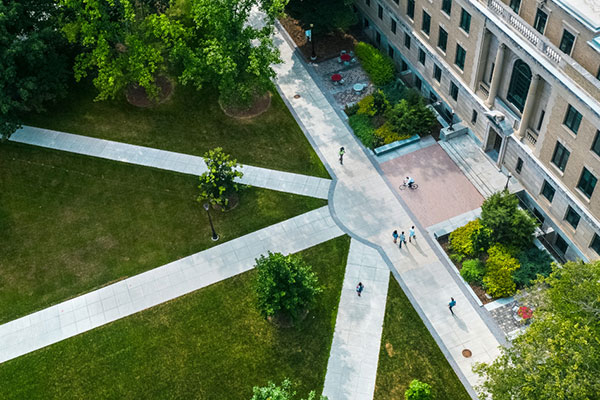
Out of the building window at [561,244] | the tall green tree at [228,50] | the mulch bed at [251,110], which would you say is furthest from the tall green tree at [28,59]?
the building window at [561,244]

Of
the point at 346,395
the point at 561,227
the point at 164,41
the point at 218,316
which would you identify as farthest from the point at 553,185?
the point at 164,41

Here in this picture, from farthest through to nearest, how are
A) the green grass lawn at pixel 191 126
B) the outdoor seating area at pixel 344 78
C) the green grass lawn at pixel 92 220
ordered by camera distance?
the outdoor seating area at pixel 344 78, the green grass lawn at pixel 191 126, the green grass lawn at pixel 92 220

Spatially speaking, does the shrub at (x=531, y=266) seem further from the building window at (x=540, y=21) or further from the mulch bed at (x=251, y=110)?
the mulch bed at (x=251, y=110)

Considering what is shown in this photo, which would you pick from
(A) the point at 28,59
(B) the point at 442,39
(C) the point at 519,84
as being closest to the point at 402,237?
(C) the point at 519,84

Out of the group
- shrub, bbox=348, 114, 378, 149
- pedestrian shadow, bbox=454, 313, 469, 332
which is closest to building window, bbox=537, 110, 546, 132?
shrub, bbox=348, 114, 378, 149

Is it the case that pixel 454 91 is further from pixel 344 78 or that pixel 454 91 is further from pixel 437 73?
pixel 344 78

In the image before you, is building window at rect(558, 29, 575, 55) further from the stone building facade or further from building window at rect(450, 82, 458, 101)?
building window at rect(450, 82, 458, 101)

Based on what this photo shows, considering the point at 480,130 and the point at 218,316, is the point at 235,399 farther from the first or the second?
the point at 480,130
